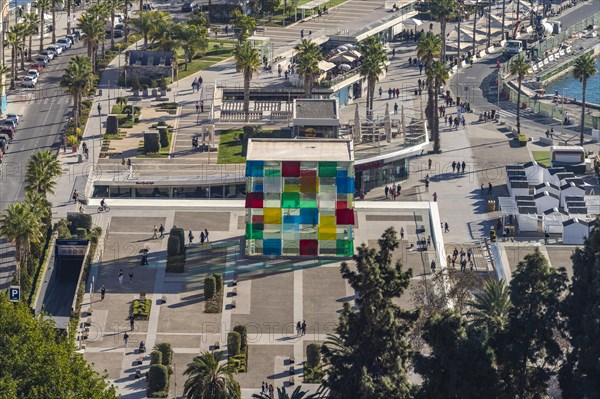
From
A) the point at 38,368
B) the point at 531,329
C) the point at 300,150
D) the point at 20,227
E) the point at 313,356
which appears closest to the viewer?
the point at 531,329

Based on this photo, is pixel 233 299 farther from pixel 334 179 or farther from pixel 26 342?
pixel 26 342

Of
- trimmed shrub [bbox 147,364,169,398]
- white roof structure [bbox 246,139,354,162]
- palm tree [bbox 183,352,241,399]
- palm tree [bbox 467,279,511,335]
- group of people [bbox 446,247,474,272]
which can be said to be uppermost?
white roof structure [bbox 246,139,354,162]

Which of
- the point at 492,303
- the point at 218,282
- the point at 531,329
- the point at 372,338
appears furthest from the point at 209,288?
the point at 531,329

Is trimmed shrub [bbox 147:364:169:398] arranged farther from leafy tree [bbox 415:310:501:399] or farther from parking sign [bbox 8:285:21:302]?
leafy tree [bbox 415:310:501:399]

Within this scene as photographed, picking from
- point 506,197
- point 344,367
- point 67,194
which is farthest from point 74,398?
point 506,197

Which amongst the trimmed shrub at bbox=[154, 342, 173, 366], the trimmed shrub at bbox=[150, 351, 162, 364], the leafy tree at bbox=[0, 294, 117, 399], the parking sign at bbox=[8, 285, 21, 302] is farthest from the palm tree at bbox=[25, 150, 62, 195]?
the leafy tree at bbox=[0, 294, 117, 399]

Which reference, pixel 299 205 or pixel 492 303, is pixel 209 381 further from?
pixel 299 205
